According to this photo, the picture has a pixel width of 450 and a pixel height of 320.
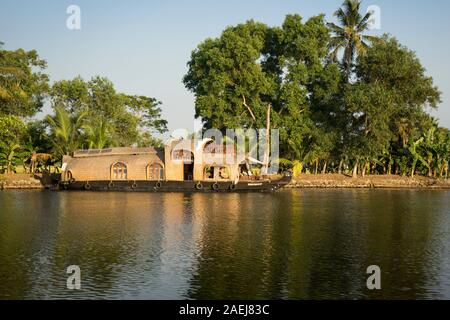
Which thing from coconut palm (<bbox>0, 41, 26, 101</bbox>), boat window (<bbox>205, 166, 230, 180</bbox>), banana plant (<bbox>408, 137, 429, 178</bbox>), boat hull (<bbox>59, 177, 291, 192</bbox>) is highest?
coconut palm (<bbox>0, 41, 26, 101</bbox>)

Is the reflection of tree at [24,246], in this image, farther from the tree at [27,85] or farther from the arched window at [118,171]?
the tree at [27,85]

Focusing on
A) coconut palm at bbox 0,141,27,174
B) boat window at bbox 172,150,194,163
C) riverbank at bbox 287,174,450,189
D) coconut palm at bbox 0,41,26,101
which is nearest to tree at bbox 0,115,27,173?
coconut palm at bbox 0,141,27,174

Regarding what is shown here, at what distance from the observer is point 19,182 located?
48969 millimetres

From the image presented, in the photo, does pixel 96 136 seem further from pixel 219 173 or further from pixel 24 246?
pixel 24 246

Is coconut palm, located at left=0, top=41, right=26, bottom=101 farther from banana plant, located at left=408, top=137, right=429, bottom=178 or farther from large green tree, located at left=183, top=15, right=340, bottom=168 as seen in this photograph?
banana plant, located at left=408, top=137, right=429, bottom=178

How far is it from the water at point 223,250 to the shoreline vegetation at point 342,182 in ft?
53.1

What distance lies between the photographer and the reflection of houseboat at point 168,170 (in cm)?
4309

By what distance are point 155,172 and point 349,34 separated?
21.9 meters

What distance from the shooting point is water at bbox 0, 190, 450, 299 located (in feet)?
48.3

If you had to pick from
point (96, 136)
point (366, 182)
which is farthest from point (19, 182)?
point (366, 182)

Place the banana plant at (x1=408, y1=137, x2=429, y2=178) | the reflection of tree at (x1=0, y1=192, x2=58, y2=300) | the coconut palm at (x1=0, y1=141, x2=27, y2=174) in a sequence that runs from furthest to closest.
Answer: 1. the banana plant at (x1=408, y1=137, x2=429, y2=178)
2. the coconut palm at (x1=0, y1=141, x2=27, y2=174)
3. the reflection of tree at (x1=0, y1=192, x2=58, y2=300)

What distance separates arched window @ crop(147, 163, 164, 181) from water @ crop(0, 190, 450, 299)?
10.5 m

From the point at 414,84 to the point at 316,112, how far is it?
27.9ft
